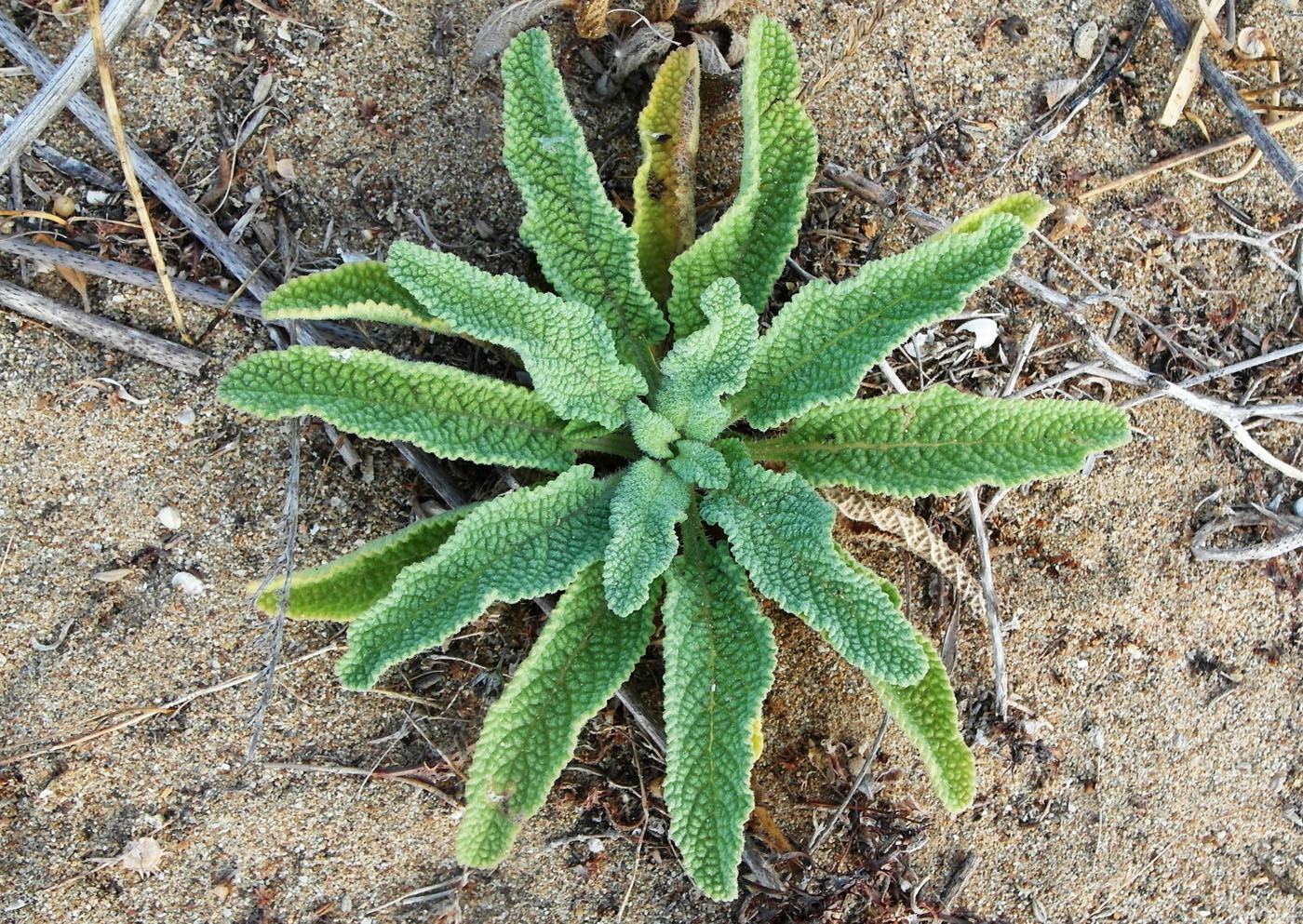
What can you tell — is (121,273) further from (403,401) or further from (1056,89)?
(1056,89)

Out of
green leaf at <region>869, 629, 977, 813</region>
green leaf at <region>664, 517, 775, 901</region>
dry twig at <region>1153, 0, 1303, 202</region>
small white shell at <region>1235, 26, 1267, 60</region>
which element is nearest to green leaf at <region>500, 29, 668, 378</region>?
green leaf at <region>664, 517, 775, 901</region>

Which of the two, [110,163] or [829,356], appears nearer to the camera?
[829,356]

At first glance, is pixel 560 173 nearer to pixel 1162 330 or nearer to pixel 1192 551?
pixel 1162 330

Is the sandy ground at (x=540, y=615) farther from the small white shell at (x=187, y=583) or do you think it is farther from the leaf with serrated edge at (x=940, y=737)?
the leaf with serrated edge at (x=940, y=737)

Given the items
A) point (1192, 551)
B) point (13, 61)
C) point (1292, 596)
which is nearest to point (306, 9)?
point (13, 61)

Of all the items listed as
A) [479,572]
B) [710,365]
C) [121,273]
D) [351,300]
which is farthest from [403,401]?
[121,273]

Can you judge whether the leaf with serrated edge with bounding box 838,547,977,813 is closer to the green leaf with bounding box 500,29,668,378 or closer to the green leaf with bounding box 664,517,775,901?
the green leaf with bounding box 664,517,775,901
